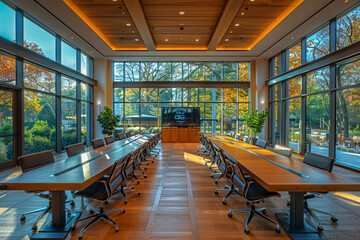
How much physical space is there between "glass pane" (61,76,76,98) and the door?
2.26 meters

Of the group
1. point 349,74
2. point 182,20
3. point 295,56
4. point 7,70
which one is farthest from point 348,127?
point 7,70

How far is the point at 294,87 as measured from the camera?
7629 mm

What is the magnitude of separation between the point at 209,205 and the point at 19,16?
7409 mm

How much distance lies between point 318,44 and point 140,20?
6491 mm

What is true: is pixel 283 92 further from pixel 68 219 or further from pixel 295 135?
pixel 68 219

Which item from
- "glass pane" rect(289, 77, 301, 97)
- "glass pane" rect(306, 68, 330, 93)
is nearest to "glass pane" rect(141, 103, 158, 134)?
"glass pane" rect(289, 77, 301, 97)

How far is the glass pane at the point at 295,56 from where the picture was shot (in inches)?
291

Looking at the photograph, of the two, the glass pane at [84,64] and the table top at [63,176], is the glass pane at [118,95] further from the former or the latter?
the table top at [63,176]

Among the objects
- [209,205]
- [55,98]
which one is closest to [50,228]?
[209,205]

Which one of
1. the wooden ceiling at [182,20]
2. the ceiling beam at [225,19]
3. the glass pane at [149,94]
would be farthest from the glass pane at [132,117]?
the ceiling beam at [225,19]

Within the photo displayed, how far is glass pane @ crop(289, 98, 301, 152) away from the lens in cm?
730

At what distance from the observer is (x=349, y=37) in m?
5.15

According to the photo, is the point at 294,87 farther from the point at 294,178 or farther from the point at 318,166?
the point at 294,178

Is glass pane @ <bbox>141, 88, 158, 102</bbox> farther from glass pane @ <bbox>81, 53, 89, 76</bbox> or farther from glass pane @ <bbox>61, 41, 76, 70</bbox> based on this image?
glass pane @ <bbox>61, 41, 76, 70</bbox>
